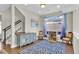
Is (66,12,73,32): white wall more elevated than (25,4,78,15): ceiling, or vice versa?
(25,4,78,15): ceiling

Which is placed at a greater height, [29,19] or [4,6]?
[4,6]

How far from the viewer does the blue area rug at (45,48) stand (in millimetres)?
1642

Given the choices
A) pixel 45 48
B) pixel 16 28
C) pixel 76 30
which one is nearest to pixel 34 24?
pixel 16 28

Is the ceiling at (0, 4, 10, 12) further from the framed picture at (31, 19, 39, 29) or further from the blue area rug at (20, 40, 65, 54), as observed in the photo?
the blue area rug at (20, 40, 65, 54)

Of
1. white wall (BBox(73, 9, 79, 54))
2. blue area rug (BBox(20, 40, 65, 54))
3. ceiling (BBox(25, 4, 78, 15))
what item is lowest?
blue area rug (BBox(20, 40, 65, 54))

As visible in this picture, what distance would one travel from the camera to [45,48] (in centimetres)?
169

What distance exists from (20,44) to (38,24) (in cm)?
44

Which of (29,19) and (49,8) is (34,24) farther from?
(49,8)

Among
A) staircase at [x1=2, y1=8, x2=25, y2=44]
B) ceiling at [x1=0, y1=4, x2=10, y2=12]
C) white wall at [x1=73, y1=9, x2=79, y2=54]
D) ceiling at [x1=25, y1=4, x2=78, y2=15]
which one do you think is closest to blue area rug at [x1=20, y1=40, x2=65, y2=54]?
white wall at [x1=73, y1=9, x2=79, y2=54]

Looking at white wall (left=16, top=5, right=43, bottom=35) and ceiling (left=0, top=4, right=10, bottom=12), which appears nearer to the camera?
ceiling (left=0, top=4, right=10, bottom=12)

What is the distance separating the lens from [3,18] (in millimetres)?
1651

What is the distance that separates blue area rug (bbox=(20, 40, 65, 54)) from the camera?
1.64 m
